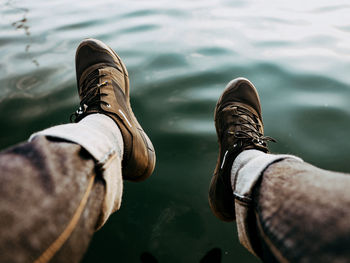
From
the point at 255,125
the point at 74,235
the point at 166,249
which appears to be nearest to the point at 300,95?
the point at 255,125

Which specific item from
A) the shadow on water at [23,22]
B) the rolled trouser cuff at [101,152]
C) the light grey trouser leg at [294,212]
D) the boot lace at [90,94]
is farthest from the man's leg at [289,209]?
the shadow on water at [23,22]

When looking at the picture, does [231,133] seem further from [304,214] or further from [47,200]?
[47,200]

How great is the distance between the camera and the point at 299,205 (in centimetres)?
50

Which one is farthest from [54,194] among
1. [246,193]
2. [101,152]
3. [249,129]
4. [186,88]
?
[186,88]

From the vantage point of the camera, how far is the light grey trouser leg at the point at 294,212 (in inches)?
16.5

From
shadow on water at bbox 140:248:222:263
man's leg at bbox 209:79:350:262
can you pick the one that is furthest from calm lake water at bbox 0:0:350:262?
man's leg at bbox 209:79:350:262

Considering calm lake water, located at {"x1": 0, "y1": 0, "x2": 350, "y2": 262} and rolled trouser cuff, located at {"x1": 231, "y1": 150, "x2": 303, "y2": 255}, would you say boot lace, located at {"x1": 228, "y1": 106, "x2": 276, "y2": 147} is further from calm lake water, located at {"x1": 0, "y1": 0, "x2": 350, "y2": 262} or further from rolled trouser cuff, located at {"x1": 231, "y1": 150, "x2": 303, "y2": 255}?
rolled trouser cuff, located at {"x1": 231, "y1": 150, "x2": 303, "y2": 255}

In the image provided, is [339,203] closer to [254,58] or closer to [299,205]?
[299,205]

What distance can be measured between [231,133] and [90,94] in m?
0.70

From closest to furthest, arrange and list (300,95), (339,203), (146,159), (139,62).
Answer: (339,203)
(146,159)
(300,95)
(139,62)

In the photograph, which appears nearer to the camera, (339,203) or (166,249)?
(339,203)

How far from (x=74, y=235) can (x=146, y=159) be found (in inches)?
22.2

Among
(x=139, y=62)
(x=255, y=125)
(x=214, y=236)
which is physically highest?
(x=139, y=62)

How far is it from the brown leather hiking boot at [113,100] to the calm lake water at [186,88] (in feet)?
0.40
